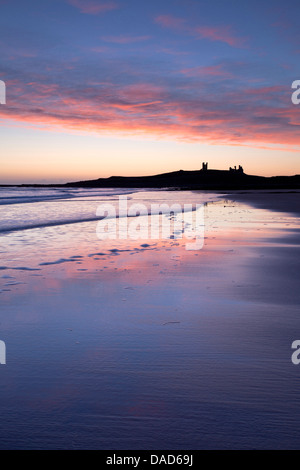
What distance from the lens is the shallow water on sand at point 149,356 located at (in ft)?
7.34

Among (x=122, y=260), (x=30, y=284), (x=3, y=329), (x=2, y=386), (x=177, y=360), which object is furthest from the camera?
(x=122, y=260)

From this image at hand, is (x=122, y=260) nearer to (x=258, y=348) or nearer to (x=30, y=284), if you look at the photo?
(x=30, y=284)

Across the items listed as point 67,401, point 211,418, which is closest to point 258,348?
point 211,418

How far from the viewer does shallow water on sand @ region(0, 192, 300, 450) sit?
2236mm

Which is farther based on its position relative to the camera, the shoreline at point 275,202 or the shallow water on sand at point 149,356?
the shoreline at point 275,202

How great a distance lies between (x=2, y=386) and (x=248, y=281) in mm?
3829

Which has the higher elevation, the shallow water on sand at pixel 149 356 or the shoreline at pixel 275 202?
the shoreline at pixel 275 202

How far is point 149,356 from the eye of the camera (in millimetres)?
3182

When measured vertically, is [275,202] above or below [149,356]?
above

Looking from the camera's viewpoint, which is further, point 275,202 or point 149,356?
point 275,202
